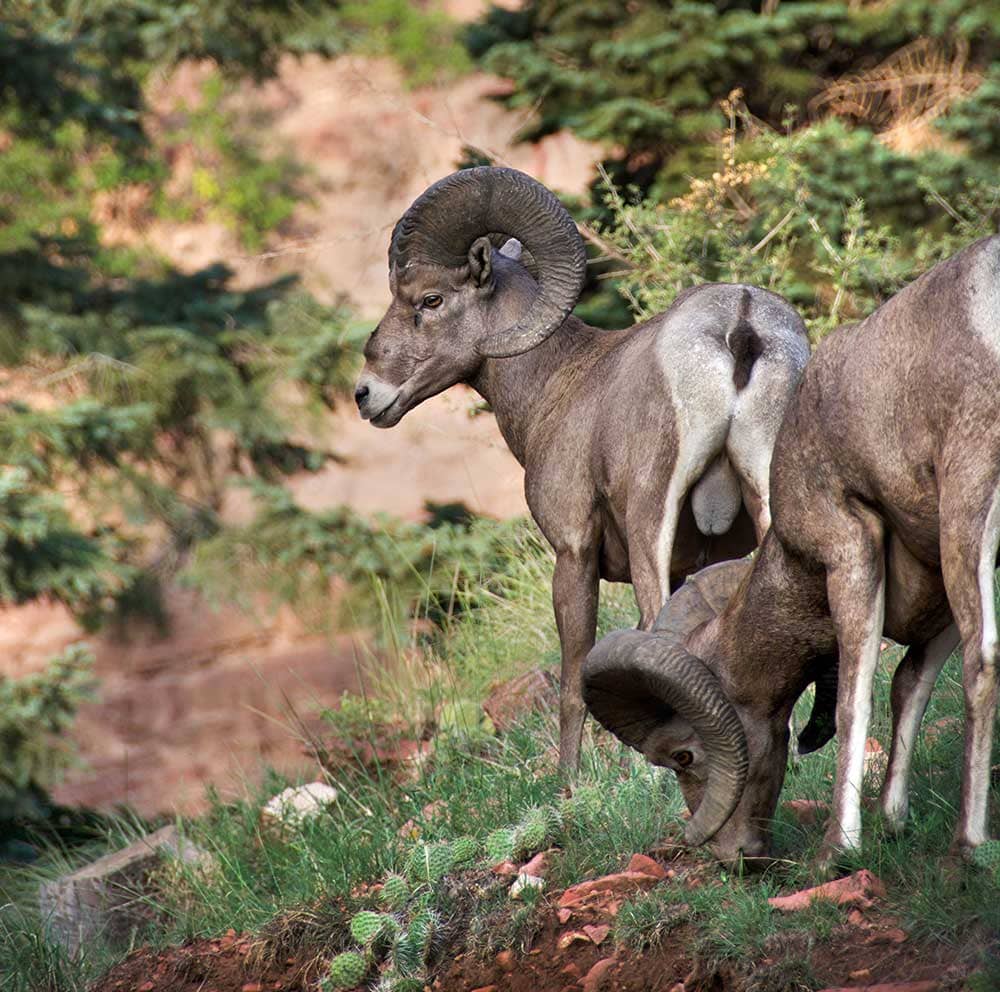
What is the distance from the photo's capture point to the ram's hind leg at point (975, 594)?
13.3ft

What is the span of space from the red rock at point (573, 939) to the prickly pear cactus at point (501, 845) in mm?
634

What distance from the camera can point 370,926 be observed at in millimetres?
5234

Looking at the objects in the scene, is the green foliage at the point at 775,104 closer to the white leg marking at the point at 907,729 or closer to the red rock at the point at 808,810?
the red rock at the point at 808,810

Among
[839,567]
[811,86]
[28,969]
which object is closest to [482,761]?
[28,969]

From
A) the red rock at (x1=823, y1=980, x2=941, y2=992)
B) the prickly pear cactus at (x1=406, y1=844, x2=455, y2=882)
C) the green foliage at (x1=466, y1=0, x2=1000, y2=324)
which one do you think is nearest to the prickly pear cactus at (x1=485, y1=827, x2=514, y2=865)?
the prickly pear cactus at (x1=406, y1=844, x2=455, y2=882)

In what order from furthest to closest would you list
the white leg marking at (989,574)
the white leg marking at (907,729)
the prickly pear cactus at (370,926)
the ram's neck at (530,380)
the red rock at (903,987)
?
1. the ram's neck at (530,380)
2. the prickly pear cactus at (370,926)
3. the white leg marking at (907,729)
4. the white leg marking at (989,574)
5. the red rock at (903,987)

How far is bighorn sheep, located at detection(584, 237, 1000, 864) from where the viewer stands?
4090mm

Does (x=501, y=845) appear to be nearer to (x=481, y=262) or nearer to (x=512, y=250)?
(x=481, y=262)

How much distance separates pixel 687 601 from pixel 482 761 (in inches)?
84.3

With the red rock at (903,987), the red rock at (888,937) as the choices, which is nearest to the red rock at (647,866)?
the red rock at (888,937)

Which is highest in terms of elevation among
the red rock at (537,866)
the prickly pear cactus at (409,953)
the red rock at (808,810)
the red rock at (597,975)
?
the red rock at (808,810)

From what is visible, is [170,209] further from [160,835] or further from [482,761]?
[482,761]

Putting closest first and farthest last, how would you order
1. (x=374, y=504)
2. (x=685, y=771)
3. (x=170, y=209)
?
(x=685, y=771) → (x=374, y=504) → (x=170, y=209)

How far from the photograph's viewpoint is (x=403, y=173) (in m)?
23.0
